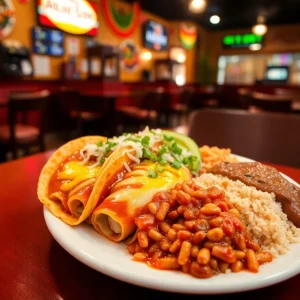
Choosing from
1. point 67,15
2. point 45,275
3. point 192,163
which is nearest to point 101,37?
point 67,15

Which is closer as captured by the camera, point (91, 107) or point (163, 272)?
point (163, 272)

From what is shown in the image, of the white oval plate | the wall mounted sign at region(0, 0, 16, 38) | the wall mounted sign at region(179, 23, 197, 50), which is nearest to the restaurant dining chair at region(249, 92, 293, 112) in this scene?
the white oval plate

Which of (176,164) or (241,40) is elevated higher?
(241,40)

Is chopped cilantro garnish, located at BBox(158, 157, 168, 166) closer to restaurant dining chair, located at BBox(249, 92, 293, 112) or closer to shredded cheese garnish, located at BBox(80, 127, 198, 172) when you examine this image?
shredded cheese garnish, located at BBox(80, 127, 198, 172)

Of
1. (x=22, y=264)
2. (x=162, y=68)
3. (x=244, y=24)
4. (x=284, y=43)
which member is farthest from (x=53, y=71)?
(x=284, y=43)

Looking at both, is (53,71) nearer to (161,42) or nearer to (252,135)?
(161,42)

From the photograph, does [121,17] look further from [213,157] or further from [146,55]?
[213,157]
